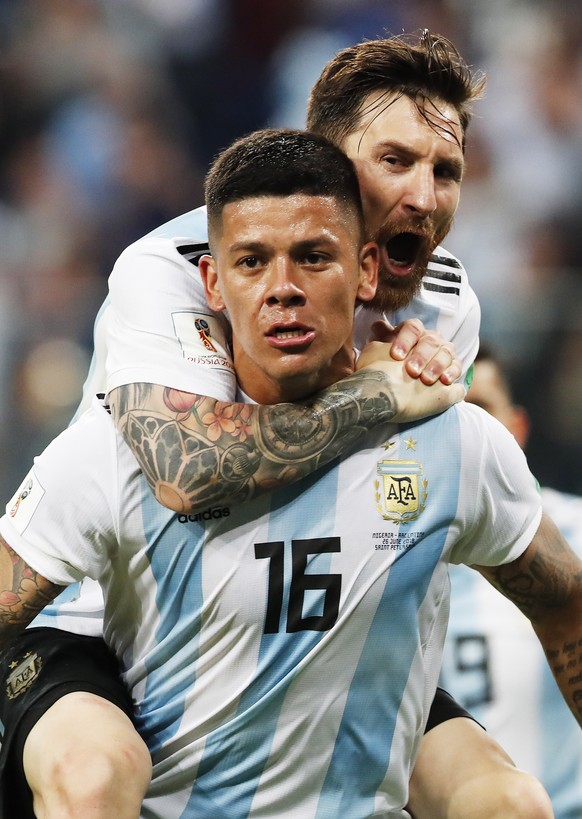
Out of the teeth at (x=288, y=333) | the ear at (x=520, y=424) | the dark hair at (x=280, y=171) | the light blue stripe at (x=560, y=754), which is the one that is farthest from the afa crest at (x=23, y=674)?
the ear at (x=520, y=424)

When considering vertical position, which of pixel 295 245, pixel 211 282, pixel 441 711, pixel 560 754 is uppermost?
pixel 295 245

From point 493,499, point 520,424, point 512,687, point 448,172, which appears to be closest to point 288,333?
point 493,499

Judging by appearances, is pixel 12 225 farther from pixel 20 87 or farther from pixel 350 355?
pixel 350 355

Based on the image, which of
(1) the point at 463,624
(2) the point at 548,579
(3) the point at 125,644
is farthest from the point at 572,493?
(3) the point at 125,644

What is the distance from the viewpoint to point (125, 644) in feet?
8.39

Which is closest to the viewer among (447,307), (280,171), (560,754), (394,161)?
(280,171)

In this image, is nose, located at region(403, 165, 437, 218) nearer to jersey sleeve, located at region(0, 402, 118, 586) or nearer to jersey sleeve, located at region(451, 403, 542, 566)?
jersey sleeve, located at region(451, 403, 542, 566)

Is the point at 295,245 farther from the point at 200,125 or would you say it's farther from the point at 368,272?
the point at 200,125

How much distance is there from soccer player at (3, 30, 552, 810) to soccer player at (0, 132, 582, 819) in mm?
77

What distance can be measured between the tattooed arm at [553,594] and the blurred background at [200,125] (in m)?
2.61

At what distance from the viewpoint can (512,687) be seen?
4.45 m

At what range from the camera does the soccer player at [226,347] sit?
2.25m

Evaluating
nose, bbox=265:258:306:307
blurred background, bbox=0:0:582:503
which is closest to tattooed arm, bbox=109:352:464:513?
nose, bbox=265:258:306:307

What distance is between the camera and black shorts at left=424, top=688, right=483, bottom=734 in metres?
2.68
